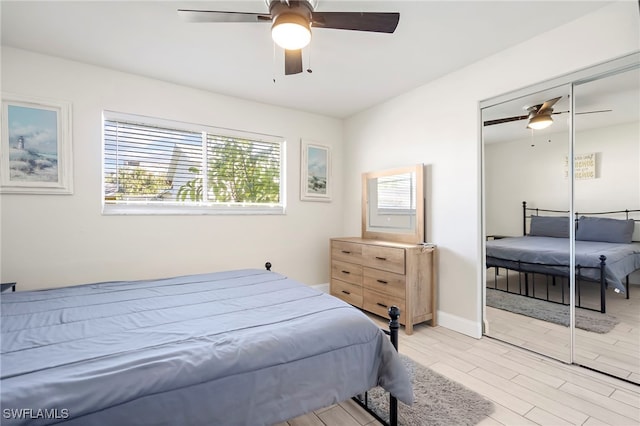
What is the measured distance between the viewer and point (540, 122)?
8.20 ft

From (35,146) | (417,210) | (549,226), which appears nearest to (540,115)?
(549,226)

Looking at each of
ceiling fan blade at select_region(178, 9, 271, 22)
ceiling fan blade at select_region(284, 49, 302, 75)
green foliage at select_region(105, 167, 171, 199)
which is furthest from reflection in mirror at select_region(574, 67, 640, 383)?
green foliage at select_region(105, 167, 171, 199)

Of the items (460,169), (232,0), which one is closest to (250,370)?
(232,0)

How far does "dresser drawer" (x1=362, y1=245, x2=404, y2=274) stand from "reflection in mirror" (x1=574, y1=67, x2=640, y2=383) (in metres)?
1.38

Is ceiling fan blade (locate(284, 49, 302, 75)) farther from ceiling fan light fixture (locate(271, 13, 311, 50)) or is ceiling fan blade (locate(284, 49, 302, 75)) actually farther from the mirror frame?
the mirror frame

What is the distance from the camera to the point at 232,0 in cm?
196

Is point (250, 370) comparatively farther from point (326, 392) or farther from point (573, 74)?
point (573, 74)

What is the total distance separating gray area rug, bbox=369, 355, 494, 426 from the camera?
168 cm

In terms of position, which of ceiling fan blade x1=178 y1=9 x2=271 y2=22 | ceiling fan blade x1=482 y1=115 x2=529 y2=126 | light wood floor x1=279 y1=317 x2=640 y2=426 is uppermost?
ceiling fan blade x1=178 y1=9 x2=271 y2=22

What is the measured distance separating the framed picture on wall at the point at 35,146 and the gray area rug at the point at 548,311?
405 cm

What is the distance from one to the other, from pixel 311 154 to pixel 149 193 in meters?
2.05

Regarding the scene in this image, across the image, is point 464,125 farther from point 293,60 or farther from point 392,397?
point 392,397

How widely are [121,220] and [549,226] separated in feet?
12.6

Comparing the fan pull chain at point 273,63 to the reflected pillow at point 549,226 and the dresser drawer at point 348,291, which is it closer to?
the dresser drawer at point 348,291
